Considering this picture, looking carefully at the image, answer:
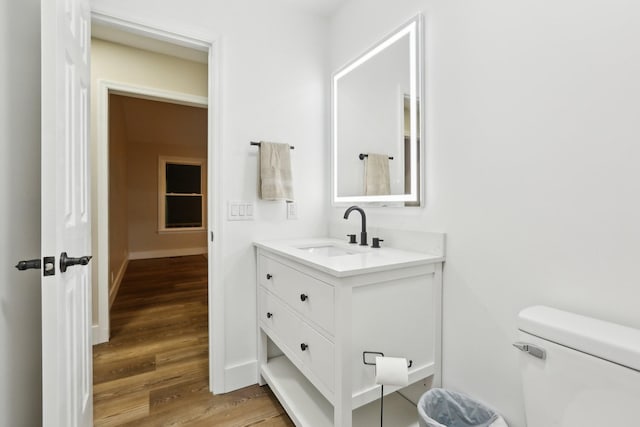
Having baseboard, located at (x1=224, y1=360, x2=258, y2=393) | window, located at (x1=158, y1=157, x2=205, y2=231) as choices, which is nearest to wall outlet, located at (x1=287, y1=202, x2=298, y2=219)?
baseboard, located at (x1=224, y1=360, x2=258, y2=393)

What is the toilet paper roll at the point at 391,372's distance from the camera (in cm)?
103

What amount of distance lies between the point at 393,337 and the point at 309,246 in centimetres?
76

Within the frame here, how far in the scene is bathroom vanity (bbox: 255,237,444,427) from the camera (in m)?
1.11

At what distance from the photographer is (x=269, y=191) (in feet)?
6.03

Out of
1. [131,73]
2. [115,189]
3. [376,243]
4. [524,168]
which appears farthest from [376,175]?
[115,189]

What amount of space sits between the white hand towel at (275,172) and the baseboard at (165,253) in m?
5.00

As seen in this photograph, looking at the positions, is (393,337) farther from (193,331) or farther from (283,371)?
(193,331)

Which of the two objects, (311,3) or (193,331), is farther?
(193,331)

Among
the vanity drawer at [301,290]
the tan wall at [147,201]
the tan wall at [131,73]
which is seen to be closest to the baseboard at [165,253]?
the tan wall at [147,201]

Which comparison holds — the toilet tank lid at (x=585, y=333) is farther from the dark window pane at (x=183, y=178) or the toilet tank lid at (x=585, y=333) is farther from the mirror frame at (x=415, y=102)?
the dark window pane at (x=183, y=178)

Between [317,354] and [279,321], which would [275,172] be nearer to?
[279,321]

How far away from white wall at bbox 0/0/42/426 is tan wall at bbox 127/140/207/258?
511cm

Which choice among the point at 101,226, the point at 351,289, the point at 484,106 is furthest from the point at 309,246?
the point at 101,226

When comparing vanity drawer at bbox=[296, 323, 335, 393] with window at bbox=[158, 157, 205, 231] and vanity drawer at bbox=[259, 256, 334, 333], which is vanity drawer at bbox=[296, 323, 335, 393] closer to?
vanity drawer at bbox=[259, 256, 334, 333]
